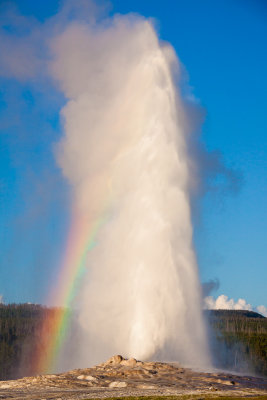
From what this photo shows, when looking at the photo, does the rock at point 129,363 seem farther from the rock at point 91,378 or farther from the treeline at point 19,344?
the treeline at point 19,344

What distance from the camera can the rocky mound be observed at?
28781 millimetres

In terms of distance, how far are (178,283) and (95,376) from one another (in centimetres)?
1479

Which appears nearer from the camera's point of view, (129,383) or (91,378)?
(129,383)

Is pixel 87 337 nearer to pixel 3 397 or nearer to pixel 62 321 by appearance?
pixel 62 321

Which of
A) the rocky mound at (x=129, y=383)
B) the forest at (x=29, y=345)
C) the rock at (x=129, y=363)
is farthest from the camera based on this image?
the forest at (x=29, y=345)

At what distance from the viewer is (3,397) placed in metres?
28.2

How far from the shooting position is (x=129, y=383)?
32.2 metres

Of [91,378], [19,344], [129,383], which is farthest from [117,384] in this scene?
[19,344]

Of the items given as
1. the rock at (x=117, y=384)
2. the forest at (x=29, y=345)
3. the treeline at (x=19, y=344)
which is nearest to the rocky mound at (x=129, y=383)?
the rock at (x=117, y=384)

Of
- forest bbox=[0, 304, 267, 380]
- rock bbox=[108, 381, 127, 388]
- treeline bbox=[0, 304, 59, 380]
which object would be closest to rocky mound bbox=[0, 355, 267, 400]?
rock bbox=[108, 381, 127, 388]

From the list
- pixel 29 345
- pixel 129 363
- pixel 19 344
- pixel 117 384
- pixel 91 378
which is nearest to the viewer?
pixel 117 384

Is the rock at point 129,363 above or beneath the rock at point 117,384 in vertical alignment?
above

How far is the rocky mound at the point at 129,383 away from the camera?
28.8 meters

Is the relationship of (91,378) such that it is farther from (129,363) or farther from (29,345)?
(29,345)
